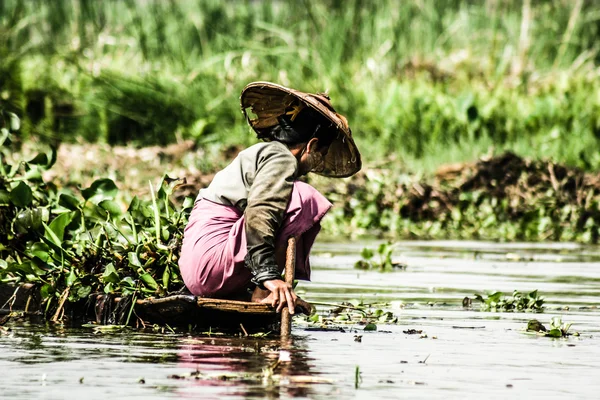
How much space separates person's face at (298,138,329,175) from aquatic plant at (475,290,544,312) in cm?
165

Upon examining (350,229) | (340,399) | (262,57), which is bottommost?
(340,399)

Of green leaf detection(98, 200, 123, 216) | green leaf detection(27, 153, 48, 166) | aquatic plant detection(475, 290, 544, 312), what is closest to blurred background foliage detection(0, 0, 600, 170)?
aquatic plant detection(475, 290, 544, 312)

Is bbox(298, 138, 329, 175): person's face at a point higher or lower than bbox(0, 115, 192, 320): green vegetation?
higher

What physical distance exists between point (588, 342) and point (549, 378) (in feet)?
3.98

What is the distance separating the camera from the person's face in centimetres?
681

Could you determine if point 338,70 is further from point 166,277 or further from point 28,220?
point 166,277

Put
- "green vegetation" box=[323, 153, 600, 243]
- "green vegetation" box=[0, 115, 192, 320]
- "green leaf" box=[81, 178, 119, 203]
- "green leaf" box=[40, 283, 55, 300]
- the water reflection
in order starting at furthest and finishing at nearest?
"green vegetation" box=[323, 153, 600, 243], "green leaf" box=[81, 178, 119, 203], "green leaf" box=[40, 283, 55, 300], "green vegetation" box=[0, 115, 192, 320], the water reflection

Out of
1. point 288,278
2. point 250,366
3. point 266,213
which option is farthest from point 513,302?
point 250,366

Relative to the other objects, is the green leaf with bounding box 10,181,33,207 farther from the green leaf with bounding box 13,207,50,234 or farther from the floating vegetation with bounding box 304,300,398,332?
the floating vegetation with bounding box 304,300,398,332

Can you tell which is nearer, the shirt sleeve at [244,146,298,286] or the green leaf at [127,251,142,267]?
the shirt sleeve at [244,146,298,286]

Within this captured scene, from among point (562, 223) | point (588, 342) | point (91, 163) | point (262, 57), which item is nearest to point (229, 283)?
point (588, 342)

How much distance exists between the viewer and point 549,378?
5418 mm

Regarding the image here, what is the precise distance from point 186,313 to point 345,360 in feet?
3.70

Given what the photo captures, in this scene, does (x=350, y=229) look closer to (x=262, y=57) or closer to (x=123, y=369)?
(x=262, y=57)
